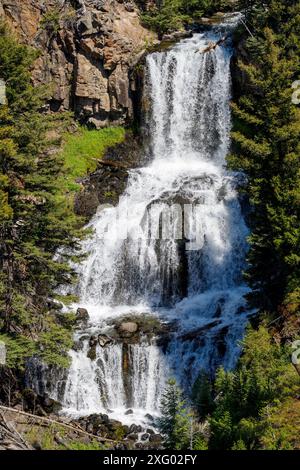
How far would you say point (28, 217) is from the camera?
63.9 feet

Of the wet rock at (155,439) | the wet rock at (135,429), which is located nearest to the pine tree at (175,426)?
the wet rock at (155,439)

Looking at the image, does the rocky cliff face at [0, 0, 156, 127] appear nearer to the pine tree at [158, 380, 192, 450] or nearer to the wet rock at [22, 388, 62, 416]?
the wet rock at [22, 388, 62, 416]

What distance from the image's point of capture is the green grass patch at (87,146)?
35219mm

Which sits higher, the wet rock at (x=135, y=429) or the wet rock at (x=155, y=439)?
the wet rock at (x=135, y=429)

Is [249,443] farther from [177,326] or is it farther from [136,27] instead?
[136,27]

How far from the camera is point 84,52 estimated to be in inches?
1444

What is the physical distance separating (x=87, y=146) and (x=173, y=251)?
12.8 meters

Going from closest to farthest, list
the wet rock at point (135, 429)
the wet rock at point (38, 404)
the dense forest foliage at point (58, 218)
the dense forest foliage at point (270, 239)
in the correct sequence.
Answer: the dense forest foliage at point (270, 239)
the dense forest foliage at point (58, 218)
the wet rock at point (135, 429)
the wet rock at point (38, 404)

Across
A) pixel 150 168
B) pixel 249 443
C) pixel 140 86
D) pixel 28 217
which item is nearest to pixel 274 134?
pixel 28 217

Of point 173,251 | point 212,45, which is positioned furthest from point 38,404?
point 212,45

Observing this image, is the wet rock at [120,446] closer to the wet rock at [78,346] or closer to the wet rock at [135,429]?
the wet rock at [135,429]

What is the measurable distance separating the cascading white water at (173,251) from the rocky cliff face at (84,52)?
240cm

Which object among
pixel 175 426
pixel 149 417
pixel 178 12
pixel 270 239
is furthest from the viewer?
pixel 178 12

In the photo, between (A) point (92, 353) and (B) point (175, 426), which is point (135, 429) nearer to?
(A) point (92, 353)
